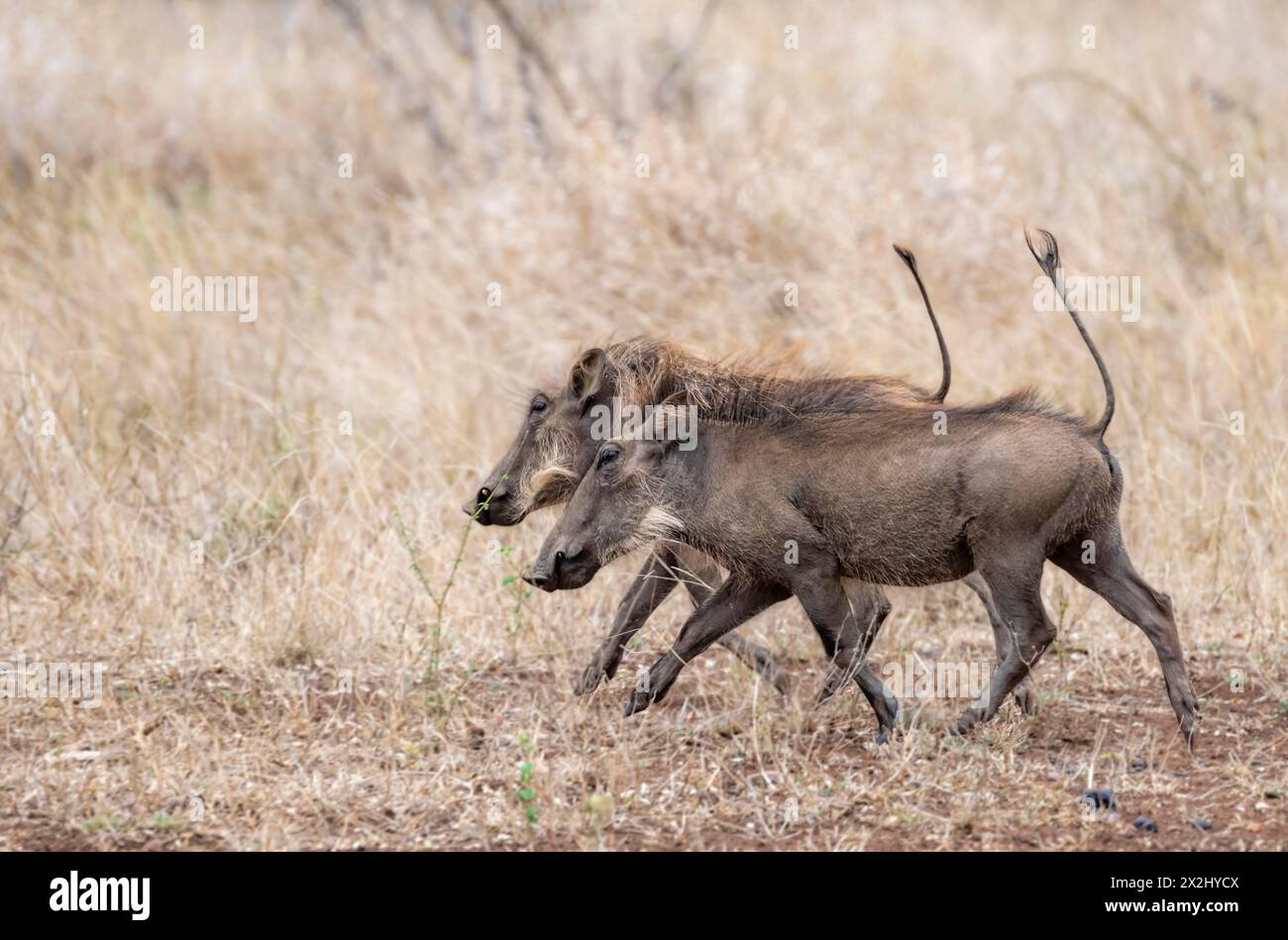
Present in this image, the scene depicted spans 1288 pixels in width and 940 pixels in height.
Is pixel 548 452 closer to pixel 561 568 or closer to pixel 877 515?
pixel 561 568

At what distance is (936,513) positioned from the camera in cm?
450

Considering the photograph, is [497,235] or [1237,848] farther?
[497,235]

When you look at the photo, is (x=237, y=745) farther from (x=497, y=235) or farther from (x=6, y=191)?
(x=6, y=191)

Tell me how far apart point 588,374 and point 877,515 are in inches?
43.3

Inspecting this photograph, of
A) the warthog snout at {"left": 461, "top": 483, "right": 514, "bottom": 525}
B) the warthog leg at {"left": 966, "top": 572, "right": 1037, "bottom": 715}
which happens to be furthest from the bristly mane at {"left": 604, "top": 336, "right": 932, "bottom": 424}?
the warthog leg at {"left": 966, "top": 572, "right": 1037, "bottom": 715}

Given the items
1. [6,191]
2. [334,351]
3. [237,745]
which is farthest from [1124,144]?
[237,745]

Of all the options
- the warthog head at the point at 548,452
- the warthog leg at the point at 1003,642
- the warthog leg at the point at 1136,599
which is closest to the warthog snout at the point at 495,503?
the warthog head at the point at 548,452

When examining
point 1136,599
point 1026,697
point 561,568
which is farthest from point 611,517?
point 1136,599

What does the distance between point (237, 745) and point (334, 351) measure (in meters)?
3.20

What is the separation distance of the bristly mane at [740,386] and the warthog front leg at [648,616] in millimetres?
477

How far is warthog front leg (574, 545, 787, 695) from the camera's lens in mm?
5117

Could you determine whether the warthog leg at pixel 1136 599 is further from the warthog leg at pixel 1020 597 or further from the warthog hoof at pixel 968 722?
the warthog hoof at pixel 968 722

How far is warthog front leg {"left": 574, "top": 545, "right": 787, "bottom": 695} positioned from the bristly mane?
0.48 m

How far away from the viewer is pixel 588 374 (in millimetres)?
5215
